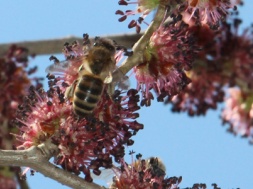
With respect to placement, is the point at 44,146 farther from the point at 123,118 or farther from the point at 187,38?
the point at 187,38

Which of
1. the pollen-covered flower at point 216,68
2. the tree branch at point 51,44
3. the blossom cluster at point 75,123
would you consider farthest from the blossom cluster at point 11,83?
the blossom cluster at point 75,123

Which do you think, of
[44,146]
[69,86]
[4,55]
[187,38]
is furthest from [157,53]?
[4,55]

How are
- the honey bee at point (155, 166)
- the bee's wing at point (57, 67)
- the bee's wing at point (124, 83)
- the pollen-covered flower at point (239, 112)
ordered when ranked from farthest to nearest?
1. the pollen-covered flower at point (239, 112)
2. the honey bee at point (155, 166)
3. the bee's wing at point (57, 67)
4. the bee's wing at point (124, 83)

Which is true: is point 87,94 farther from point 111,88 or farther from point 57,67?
point 57,67

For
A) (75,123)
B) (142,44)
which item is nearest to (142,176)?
(75,123)

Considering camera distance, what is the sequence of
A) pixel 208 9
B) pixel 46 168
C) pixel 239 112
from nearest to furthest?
1. pixel 46 168
2. pixel 208 9
3. pixel 239 112

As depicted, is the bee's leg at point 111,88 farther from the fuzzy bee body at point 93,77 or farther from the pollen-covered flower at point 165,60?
the pollen-covered flower at point 165,60

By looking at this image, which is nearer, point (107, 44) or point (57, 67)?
point (57, 67)
